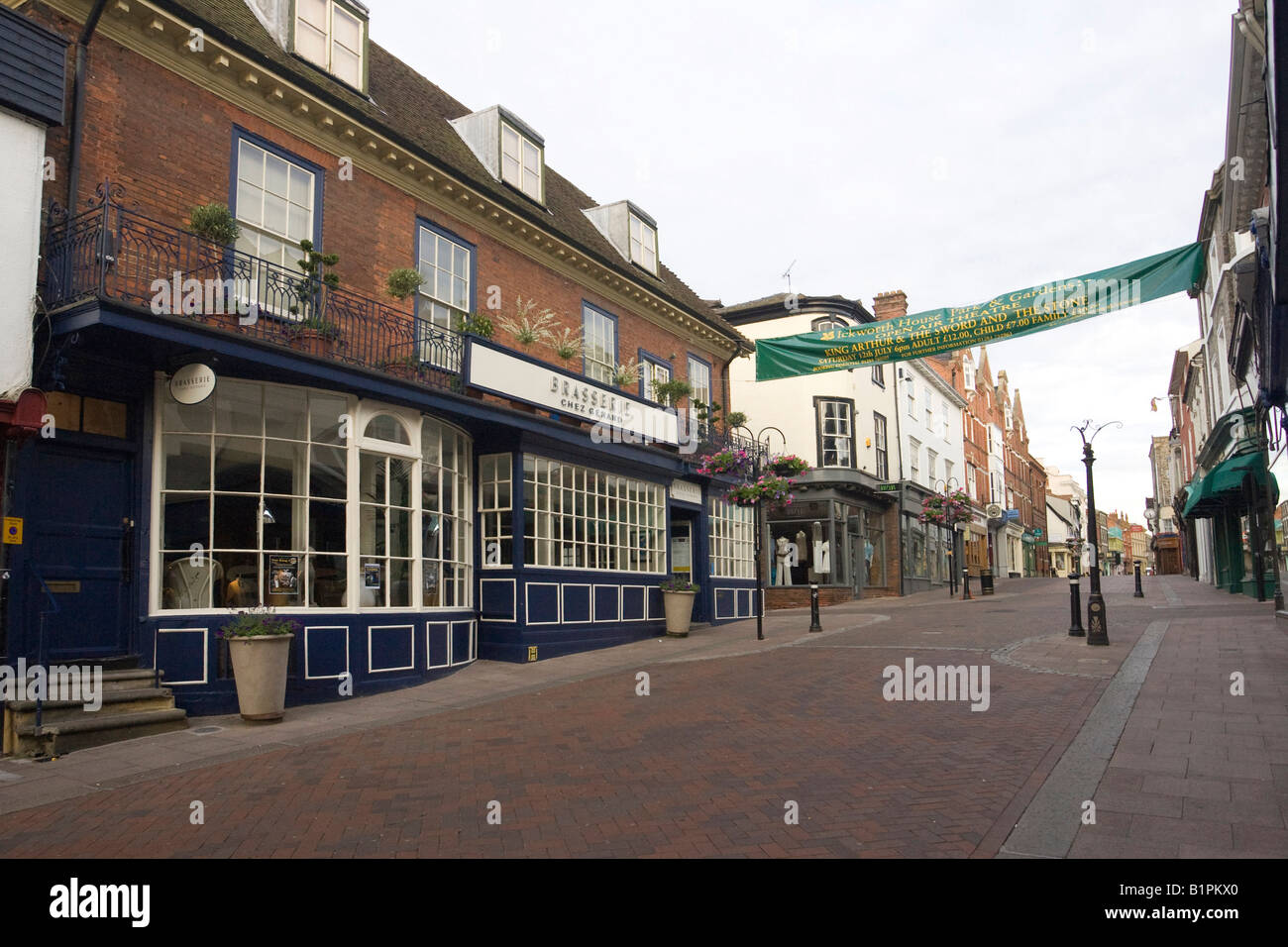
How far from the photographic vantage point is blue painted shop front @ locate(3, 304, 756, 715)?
8664 mm

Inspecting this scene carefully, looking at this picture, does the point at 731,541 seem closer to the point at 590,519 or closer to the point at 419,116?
the point at 590,519

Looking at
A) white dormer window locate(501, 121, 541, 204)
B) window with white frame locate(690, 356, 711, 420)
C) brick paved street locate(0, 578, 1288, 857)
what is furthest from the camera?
window with white frame locate(690, 356, 711, 420)

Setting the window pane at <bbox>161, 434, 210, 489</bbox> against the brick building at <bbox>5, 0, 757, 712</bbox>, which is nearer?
the brick building at <bbox>5, 0, 757, 712</bbox>

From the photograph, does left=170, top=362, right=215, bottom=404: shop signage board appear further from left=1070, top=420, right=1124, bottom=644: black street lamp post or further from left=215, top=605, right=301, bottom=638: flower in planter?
left=1070, top=420, right=1124, bottom=644: black street lamp post

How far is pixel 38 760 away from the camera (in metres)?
7.49

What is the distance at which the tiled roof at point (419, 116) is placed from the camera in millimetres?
10750

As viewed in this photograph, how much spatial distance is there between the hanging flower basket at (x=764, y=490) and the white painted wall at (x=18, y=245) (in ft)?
40.8

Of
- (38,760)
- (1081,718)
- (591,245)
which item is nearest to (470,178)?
(591,245)

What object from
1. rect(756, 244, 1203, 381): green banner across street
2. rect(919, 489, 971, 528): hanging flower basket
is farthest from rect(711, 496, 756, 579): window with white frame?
rect(919, 489, 971, 528): hanging flower basket

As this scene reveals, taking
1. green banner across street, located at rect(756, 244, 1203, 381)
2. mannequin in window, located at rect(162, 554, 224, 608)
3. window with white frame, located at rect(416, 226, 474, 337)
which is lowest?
mannequin in window, located at rect(162, 554, 224, 608)

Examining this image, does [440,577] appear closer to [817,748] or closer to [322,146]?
[322,146]

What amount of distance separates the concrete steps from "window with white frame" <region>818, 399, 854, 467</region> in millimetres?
24599

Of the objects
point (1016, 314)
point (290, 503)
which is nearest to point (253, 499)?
point (290, 503)
